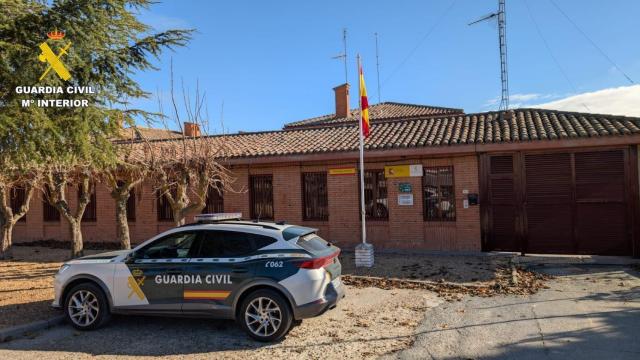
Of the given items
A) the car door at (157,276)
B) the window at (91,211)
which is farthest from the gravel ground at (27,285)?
the window at (91,211)

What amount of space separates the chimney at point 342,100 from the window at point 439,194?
38.8 ft

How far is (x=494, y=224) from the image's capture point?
1285cm

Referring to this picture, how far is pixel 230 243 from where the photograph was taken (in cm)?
646

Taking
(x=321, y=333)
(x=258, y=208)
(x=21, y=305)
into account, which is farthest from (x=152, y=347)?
(x=258, y=208)

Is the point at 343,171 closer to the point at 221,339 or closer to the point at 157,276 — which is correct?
the point at 157,276

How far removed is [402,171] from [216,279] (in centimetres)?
856

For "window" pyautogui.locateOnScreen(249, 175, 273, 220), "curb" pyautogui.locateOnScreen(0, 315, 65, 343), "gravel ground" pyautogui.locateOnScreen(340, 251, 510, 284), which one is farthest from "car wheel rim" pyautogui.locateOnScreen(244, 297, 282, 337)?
"window" pyautogui.locateOnScreen(249, 175, 273, 220)

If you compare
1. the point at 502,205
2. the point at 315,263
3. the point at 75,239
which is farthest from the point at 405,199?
the point at 75,239

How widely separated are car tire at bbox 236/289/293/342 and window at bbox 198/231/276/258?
618 mm

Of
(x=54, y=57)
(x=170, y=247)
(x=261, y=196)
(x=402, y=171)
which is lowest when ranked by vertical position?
(x=170, y=247)

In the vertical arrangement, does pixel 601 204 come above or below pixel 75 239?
above

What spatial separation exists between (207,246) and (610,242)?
10448 mm

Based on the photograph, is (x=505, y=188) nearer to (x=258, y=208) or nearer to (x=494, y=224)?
(x=494, y=224)

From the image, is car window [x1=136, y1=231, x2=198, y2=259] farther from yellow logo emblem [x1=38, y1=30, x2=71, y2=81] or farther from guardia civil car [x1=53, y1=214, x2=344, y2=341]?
yellow logo emblem [x1=38, y1=30, x2=71, y2=81]
